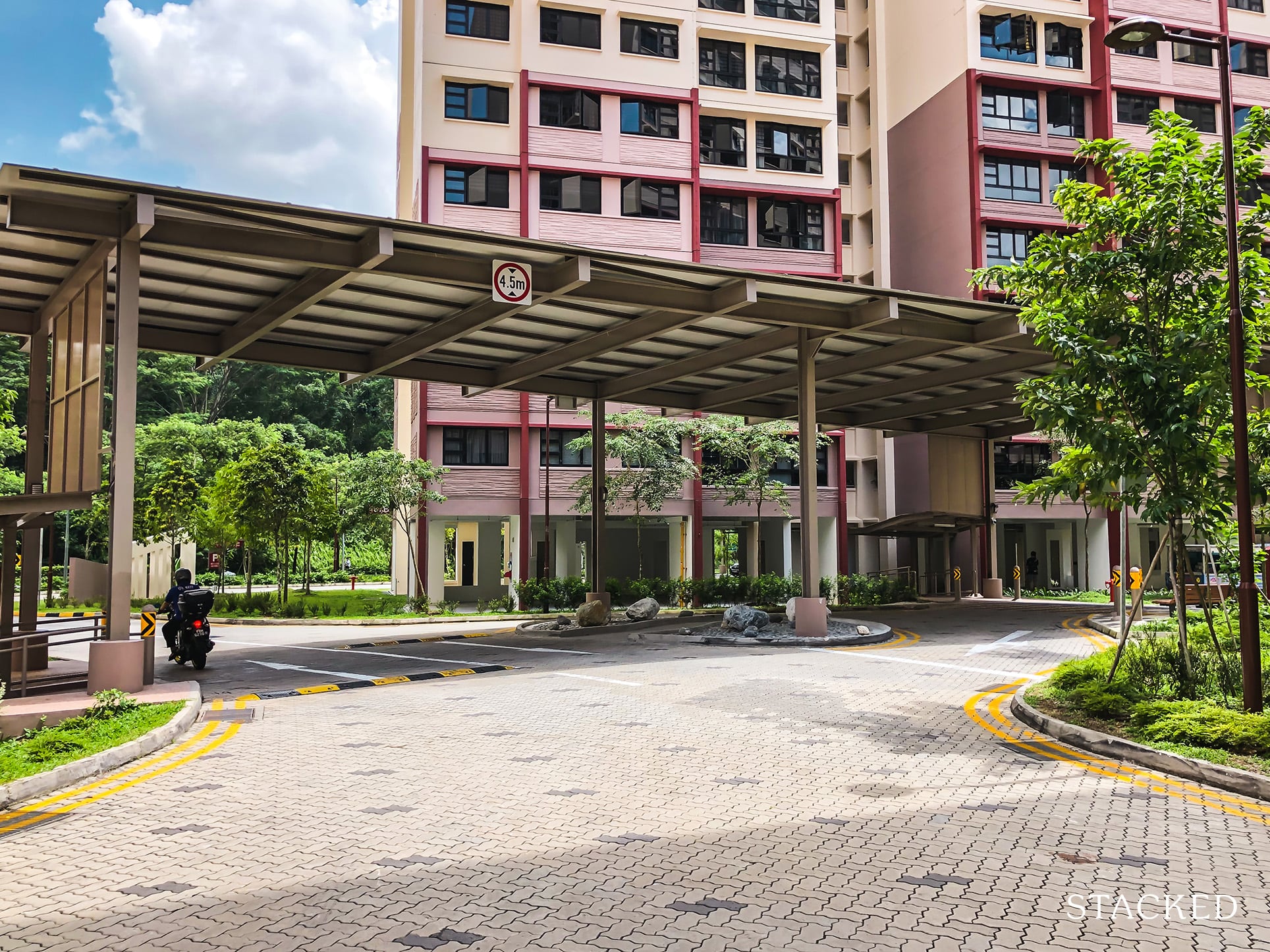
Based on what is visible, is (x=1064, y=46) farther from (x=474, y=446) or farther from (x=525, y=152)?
(x=474, y=446)

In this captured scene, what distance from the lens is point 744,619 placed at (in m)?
23.1

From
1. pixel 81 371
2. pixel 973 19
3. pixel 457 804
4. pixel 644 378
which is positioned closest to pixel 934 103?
pixel 973 19

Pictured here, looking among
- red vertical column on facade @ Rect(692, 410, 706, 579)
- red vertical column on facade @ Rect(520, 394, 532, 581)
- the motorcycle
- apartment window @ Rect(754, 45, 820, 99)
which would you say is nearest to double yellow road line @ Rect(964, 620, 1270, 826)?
the motorcycle

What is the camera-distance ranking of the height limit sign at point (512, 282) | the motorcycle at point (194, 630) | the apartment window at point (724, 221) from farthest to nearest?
the apartment window at point (724, 221), the motorcycle at point (194, 630), the height limit sign at point (512, 282)

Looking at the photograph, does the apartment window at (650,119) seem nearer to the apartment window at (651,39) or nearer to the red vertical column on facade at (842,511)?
the apartment window at (651,39)

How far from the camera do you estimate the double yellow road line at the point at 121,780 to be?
25.7 feet

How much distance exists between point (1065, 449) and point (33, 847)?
37.5 ft

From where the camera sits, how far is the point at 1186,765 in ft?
29.6

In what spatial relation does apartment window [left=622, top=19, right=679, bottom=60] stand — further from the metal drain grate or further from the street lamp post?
the metal drain grate

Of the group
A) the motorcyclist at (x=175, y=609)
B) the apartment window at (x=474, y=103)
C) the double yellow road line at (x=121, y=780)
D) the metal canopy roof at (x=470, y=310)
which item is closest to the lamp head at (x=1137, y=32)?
the metal canopy roof at (x=470, y=310)

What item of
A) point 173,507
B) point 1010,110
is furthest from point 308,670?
point 1010,110

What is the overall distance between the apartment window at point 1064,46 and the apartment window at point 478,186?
2334cm

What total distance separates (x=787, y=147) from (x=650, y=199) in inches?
285

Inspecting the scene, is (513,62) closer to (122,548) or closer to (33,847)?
(122,548)
